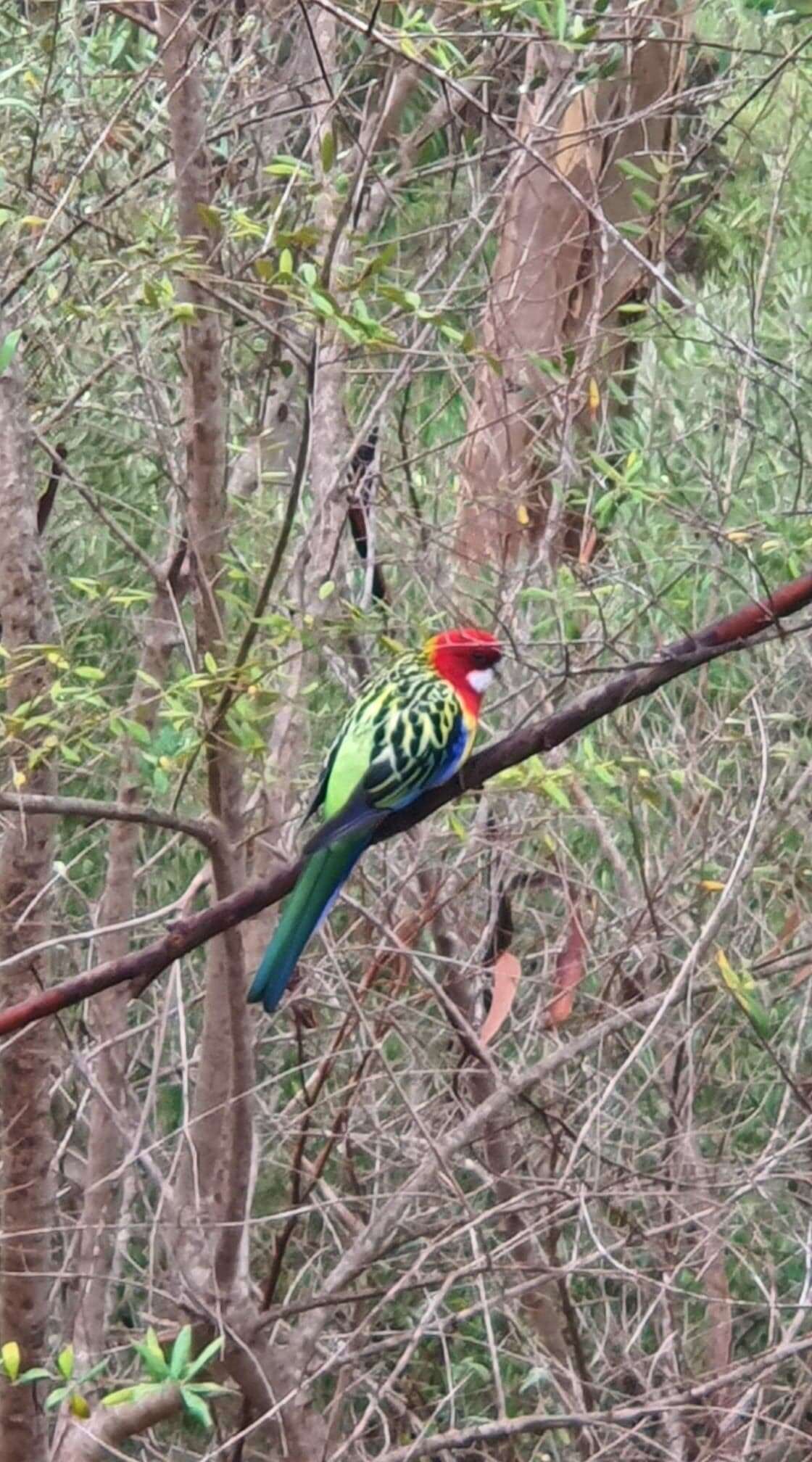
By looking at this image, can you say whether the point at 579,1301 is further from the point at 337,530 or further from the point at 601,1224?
the point at 337,530

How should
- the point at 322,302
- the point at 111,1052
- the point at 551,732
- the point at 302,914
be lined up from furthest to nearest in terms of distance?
the point at 111,1052 → the point at 302,914 → the point at 322,302 → the point at 551,732

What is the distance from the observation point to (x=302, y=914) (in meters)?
2.76

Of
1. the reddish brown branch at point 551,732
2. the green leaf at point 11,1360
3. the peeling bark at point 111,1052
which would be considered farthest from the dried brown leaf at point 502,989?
the reddish brown branch at point 551,732

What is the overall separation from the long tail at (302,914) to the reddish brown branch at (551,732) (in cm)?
33

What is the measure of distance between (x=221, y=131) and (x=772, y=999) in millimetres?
2358

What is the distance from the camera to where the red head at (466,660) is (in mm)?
3275

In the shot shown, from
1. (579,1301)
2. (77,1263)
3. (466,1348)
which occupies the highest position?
(77,1263)

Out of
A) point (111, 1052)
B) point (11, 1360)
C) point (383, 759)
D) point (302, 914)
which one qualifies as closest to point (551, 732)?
point (302, 914)

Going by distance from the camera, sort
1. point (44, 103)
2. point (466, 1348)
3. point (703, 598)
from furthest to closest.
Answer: point (466, 1348)
point (703, 598)
point (44, 103)

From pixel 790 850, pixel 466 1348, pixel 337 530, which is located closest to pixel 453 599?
pixel 337 530

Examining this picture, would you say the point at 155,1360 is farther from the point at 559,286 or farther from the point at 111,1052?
the point at 559,286

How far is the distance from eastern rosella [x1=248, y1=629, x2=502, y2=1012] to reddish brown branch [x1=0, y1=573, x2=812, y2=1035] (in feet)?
1.17

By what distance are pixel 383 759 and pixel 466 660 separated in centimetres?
40

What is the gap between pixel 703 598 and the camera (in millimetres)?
4609
